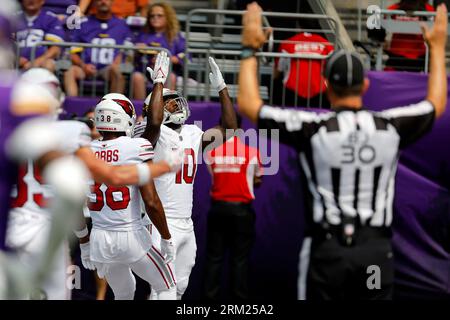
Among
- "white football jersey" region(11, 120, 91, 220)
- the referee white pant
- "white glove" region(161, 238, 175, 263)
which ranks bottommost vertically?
the referee white pant

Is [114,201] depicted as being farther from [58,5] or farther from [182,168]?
[58,5]

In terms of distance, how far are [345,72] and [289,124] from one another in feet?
1.25

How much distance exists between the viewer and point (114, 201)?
26.1 feet

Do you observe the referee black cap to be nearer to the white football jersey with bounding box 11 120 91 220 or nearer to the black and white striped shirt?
the black and white striped shirt

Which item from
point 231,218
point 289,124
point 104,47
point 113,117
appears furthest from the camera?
point 104,47

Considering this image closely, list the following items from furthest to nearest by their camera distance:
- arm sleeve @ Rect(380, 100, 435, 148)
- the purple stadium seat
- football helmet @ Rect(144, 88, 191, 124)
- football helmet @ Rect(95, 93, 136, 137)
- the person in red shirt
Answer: the purple stadium seat < the person in red shirt < football helmet @ Rect(144, 88, 191, 124) < football helmet @ Rect(95, 93, 136, 137) < arm sleeve @ Rect(380, 100, 435, 148)

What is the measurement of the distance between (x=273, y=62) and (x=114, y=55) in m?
1.62

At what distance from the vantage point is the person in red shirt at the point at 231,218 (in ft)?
32.1

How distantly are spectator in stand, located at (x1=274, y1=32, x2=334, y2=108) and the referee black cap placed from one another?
204 inches

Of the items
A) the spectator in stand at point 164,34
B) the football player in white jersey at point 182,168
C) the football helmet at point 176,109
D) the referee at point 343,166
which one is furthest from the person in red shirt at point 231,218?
the referee at point 343,166

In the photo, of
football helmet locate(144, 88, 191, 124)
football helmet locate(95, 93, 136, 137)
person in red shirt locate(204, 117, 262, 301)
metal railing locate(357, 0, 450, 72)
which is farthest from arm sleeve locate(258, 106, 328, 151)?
metal railing locate(357, 0, 450, 72)

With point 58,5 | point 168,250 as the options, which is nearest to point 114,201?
point 168,250

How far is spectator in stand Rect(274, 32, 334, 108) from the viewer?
10414mm
